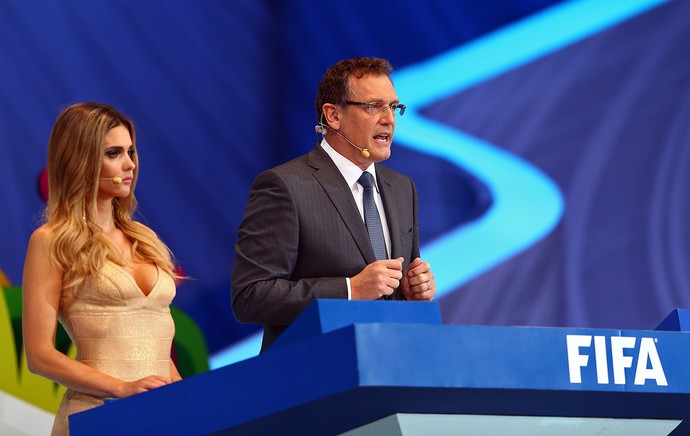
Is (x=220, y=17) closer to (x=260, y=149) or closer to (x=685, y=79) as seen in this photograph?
(x=260, y=149)

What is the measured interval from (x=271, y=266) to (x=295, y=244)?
0.09m

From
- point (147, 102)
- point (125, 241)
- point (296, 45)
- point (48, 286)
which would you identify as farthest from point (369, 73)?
point (296, 45)

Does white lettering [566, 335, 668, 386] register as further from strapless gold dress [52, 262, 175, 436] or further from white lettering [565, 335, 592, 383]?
strapless gold dress [52, 262, 175, 436]

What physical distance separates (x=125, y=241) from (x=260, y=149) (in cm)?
326

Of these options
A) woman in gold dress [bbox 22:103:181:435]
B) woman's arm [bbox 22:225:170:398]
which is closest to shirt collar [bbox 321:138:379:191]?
woman in gold dress [bbox 22:103:181:435]

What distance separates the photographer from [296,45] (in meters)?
6.14

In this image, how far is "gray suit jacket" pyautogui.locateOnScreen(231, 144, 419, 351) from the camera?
2465mm

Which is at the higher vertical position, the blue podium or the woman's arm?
the woman's arm

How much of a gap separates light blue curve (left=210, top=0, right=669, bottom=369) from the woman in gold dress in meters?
2.68

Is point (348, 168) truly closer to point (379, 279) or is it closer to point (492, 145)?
point (379, 279)

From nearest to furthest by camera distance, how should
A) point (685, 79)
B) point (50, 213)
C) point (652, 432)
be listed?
1. point (652, 432)
2. point (50, 213)
3. point (685, 79)

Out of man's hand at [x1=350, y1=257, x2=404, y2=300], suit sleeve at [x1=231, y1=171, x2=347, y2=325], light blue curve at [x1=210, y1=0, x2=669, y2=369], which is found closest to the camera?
man's hand at [x1=350, y1=257, x2=404, y2=300]

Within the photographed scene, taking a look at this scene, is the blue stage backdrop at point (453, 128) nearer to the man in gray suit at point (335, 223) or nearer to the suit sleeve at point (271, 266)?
the man in gray suit at point (335, 223)

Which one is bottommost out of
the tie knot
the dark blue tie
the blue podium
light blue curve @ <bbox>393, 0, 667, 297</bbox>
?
the blue podium
